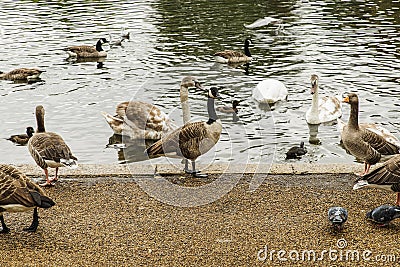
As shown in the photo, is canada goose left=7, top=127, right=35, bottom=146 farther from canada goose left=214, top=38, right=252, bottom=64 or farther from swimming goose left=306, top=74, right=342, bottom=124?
canada goose left=214, top=38, right=252, bottom=64

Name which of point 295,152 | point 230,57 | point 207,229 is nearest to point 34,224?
point 207,229

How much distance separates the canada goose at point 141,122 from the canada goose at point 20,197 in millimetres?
6341

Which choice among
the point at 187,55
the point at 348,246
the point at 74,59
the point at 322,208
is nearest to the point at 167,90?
the point at 187,55

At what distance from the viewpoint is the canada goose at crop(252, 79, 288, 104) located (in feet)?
51.4

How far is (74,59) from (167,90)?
6.05 m

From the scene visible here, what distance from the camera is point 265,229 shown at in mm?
7266

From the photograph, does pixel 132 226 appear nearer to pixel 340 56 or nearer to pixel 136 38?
pixel 340 56

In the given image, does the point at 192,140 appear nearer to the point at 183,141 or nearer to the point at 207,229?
the point at 183,141

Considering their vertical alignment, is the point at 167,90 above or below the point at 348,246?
below

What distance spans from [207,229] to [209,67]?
12.8 metres

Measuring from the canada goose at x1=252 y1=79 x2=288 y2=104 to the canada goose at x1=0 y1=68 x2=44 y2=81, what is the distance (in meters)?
7.13

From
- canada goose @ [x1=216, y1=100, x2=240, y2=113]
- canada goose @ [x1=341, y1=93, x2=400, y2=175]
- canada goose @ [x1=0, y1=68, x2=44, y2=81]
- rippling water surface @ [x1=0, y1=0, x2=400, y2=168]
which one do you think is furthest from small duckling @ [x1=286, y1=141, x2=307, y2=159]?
canada goose @ [x1=0, y1=68, x2=44, y2=81]

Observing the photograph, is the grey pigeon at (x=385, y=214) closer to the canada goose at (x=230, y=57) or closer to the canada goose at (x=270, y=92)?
the canada goose at (x=270, y=92)

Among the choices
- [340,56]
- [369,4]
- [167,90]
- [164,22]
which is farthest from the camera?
[369,4]
